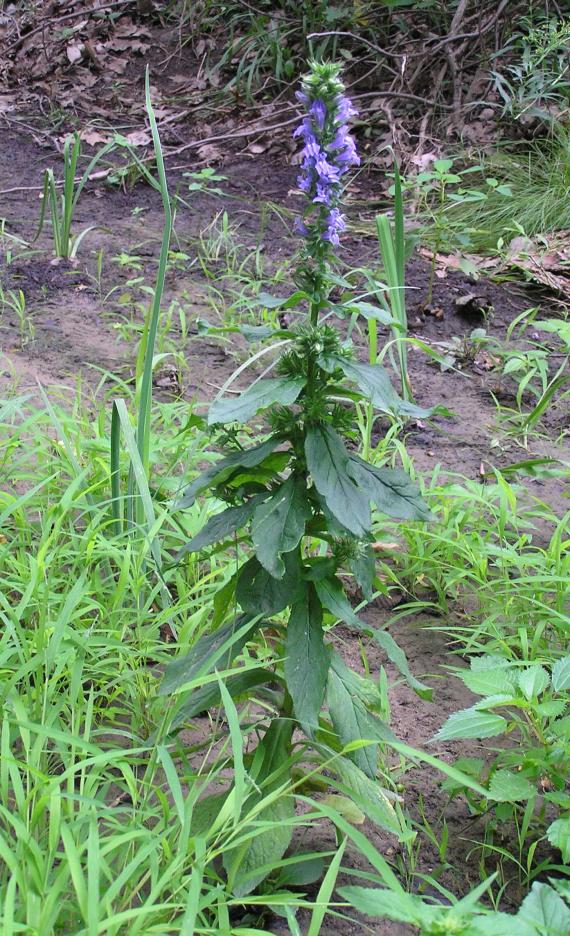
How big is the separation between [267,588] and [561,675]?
541 mm

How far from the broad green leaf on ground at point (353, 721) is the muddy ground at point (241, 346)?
0.90ft

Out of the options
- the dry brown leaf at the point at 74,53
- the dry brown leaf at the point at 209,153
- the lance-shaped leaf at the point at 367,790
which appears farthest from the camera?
the dry brown leaf at the point at 74,53

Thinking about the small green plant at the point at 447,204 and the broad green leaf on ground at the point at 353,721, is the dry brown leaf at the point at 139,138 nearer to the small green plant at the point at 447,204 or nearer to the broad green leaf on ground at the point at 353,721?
the small green plant at the point at 447,204

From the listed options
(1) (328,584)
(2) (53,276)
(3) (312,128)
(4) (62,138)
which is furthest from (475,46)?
(1) (328,584)

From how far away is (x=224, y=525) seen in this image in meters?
1.36

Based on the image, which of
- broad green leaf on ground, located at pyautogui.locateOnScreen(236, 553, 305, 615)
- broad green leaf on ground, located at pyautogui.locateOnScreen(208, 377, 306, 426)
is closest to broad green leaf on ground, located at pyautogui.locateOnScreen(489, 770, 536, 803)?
broad green leaf on ground, located at pyautogui.locateOnScreen(236, 553, 305, 615)

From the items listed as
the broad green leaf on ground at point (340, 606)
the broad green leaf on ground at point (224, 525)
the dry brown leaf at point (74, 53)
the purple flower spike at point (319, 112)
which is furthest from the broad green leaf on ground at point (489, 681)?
the dry brown leaf at point (74, 53)

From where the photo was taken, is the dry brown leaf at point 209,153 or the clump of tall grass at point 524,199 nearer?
the clump of tall grass at point 524,199

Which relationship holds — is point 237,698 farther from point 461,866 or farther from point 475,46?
point 475,46

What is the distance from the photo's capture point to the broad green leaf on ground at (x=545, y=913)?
1015 mm

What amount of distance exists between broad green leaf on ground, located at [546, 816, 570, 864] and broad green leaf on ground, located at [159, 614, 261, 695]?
1.86 ft

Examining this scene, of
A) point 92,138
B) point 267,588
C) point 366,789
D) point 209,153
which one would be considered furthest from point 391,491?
point 92,138

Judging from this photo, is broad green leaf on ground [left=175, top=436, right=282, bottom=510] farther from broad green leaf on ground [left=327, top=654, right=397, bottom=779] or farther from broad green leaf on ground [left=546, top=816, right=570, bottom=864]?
broad green leaf on ground [left=546, top=816, right=570, bottom=864]

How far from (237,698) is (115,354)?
1.89m
